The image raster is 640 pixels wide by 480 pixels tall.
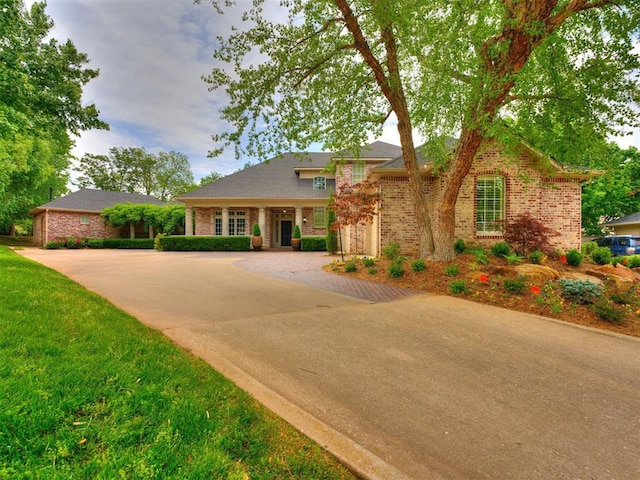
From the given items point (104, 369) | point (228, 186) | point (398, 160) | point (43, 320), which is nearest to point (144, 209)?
point (228, 186)

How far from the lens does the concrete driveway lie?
2.00m

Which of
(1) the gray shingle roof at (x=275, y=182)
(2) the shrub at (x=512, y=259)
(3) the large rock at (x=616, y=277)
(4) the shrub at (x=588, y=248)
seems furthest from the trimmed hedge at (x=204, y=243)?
(4) the shrub at (x=588, y=248)

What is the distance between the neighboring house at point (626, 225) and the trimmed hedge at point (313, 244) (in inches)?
834

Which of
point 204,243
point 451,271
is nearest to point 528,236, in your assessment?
point 451,271

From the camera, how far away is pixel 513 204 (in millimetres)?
11398

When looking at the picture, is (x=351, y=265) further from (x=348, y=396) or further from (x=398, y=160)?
(x=348, y=396)

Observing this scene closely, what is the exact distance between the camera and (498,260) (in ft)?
30.3

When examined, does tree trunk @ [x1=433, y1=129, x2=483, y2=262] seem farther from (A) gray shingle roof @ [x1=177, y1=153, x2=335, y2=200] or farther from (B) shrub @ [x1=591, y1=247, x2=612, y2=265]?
(A) gray shingle roof @ [x1=177, y1=153, x2=335, y2=200]

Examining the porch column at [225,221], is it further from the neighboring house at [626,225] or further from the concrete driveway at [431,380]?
the neighboring house at [626,225]

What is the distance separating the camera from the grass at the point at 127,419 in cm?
162

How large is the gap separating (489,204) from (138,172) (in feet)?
152

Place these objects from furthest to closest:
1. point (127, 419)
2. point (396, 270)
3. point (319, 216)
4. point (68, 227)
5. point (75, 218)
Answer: point (75, 218), point (68, 227), point (319, 216), point (396, 270), point (127, 419)

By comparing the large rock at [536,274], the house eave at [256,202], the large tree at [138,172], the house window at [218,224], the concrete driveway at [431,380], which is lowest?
the concrete driveway at [431,380]

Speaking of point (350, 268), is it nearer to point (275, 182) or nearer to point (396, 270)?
point (396, 270)
